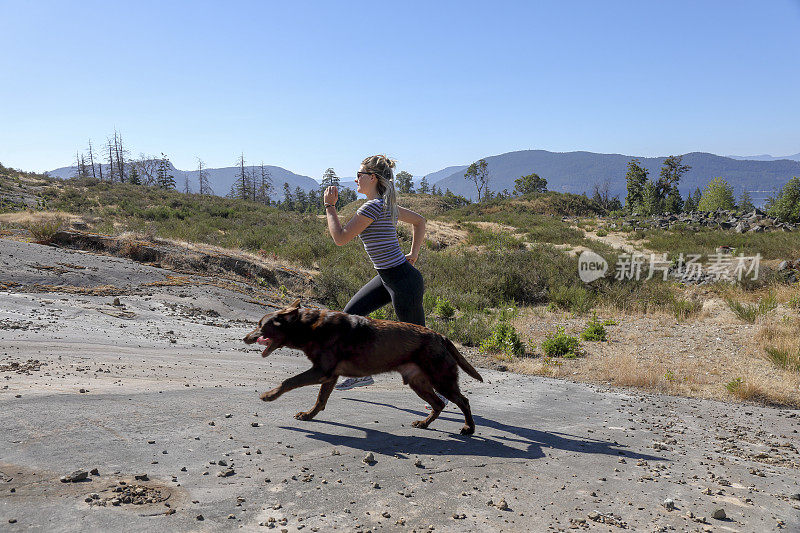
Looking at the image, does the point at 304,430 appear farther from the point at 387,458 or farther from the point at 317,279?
the point at 317,279

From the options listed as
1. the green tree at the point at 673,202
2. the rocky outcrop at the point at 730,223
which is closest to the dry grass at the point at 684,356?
the rocky outcrop at the point at 730,223

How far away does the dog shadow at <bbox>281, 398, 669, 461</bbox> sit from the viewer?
3.42 m

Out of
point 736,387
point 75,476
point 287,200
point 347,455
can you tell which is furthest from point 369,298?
point 287,200

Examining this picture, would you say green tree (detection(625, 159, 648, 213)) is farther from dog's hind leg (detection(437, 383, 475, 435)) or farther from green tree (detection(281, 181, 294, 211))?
dog's hind leg (detection(437, 383, 475, 435))

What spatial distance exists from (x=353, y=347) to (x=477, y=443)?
121 centimetres

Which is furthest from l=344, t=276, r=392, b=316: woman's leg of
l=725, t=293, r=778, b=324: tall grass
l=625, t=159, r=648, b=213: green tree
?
l=625, t=159, r=648, b=213: green tree

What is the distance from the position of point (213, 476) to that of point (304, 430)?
915 millimetres

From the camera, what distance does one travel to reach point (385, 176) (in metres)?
3.94

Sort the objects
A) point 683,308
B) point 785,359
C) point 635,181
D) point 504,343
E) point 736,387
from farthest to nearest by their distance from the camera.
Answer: point 635,181 → point 683,308 → point 504,343 → point 785,359 → point 736,387

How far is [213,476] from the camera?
2.71 metres

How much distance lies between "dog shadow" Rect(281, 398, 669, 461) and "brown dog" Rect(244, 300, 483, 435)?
1.02 ft

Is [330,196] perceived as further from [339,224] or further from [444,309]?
[444,309]

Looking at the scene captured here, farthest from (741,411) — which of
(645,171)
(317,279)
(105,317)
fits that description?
(645,171)

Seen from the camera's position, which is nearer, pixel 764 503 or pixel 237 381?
pixel 764 503
